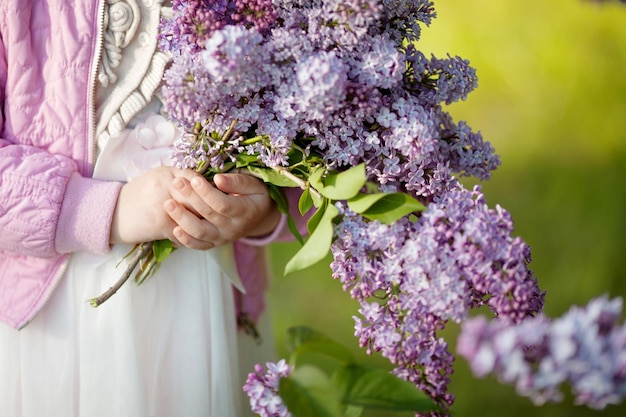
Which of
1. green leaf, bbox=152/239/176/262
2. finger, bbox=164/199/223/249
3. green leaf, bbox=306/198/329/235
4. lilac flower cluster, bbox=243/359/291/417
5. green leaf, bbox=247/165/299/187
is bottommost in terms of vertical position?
lilac flower cluster, bbox=243/359/291/417

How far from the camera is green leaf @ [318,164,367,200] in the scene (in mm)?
679

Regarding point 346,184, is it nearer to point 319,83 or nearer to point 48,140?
point 319,83

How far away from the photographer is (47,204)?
2.80 feet

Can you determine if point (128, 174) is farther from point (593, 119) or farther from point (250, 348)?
point (593, 119)

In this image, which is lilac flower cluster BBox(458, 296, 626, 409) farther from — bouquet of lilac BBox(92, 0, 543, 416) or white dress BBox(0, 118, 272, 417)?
white dress BBox(0, 118, 272, 417)

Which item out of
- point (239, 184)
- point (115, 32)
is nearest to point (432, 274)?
point (239, 184)

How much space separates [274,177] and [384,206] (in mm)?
164

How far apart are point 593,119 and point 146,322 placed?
190cm

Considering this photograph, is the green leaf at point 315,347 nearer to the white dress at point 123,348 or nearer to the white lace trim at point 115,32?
the white dress at point 123,348

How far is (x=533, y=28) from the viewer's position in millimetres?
2363

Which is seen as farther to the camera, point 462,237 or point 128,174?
point 128,174

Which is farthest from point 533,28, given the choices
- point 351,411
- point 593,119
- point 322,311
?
A: point 351,411

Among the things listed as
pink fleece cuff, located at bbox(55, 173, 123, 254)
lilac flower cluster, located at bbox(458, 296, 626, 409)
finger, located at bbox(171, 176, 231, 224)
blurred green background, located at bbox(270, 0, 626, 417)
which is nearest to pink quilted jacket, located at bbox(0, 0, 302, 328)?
pink fleece cuff, located at bbox(55, 173, 123, 254)

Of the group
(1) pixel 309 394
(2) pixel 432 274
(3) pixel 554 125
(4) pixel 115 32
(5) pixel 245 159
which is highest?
(3) pixel 554 125
